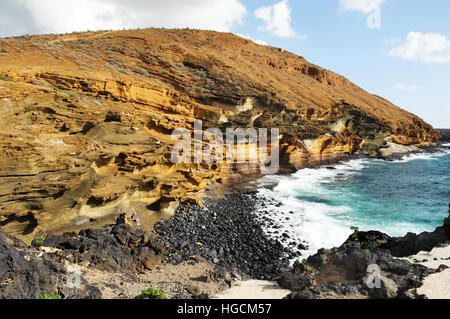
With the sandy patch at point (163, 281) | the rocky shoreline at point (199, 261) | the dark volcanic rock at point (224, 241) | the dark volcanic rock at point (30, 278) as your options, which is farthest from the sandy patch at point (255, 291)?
the dark volcanic rock at point (30, 278)

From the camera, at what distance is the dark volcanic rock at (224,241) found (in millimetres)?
9930

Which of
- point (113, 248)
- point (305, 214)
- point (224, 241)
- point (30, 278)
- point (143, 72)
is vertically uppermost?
point (143, 72)

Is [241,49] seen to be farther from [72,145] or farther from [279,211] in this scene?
[72,145]

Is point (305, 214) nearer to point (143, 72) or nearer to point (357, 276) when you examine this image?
point (357, 276)

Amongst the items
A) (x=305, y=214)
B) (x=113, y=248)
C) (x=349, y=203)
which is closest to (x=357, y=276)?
(x=113, y=248)

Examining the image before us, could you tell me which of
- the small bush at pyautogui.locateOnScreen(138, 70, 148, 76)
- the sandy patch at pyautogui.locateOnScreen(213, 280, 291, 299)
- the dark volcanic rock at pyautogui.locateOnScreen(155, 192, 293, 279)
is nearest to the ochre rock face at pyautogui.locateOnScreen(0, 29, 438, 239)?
the small bush at pyautogui.locateOnScreen(138, 70, 148, 76)

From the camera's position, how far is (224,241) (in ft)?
38.0

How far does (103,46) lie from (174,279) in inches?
897

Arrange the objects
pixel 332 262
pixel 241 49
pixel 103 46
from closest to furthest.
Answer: pixel 332 262 < pixel 103 46 < pixel 241 49

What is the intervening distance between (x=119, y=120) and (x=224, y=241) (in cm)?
817

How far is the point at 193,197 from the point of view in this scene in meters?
14.9

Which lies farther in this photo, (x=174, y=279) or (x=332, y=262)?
(x=174, y=279)

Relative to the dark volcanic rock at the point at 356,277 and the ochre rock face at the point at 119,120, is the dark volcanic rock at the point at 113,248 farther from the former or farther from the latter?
the dark volcanic rock at the point at 356,277
